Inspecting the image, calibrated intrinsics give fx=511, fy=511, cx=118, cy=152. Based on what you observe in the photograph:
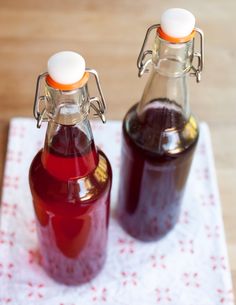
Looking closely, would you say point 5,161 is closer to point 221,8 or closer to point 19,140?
point 19,140

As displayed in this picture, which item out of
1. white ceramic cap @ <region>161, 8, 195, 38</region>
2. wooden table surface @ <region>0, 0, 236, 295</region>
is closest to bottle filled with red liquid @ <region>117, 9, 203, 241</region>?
white ceramic cap @ <region>161, 8, 195, 38</region>

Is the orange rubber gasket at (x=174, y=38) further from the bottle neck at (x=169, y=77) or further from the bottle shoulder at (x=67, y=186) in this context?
the bottle shoulder at (x=67, y=186)

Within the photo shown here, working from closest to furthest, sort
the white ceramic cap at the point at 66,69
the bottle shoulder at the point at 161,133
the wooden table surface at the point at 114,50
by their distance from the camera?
the white ceramic cap at the point at 66,69 < the bottle shoulder at the point at 161,133 < the wooden table surface at the point at 114,50

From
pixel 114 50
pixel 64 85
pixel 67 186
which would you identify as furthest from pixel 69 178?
pixel 114 50

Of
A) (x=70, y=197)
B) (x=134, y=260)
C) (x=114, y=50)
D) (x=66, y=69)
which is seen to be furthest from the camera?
(x=114, y=50)

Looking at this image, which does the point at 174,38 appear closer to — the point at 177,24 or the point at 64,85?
the point at 177,24

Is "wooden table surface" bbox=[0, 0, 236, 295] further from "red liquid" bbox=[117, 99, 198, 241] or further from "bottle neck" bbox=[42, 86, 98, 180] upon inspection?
"bottle neck" bbox=[42, 86, 98, 180]

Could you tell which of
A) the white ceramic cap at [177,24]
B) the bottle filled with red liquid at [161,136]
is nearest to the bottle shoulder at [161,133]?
the bottle filled with red liquid at [161,136]
